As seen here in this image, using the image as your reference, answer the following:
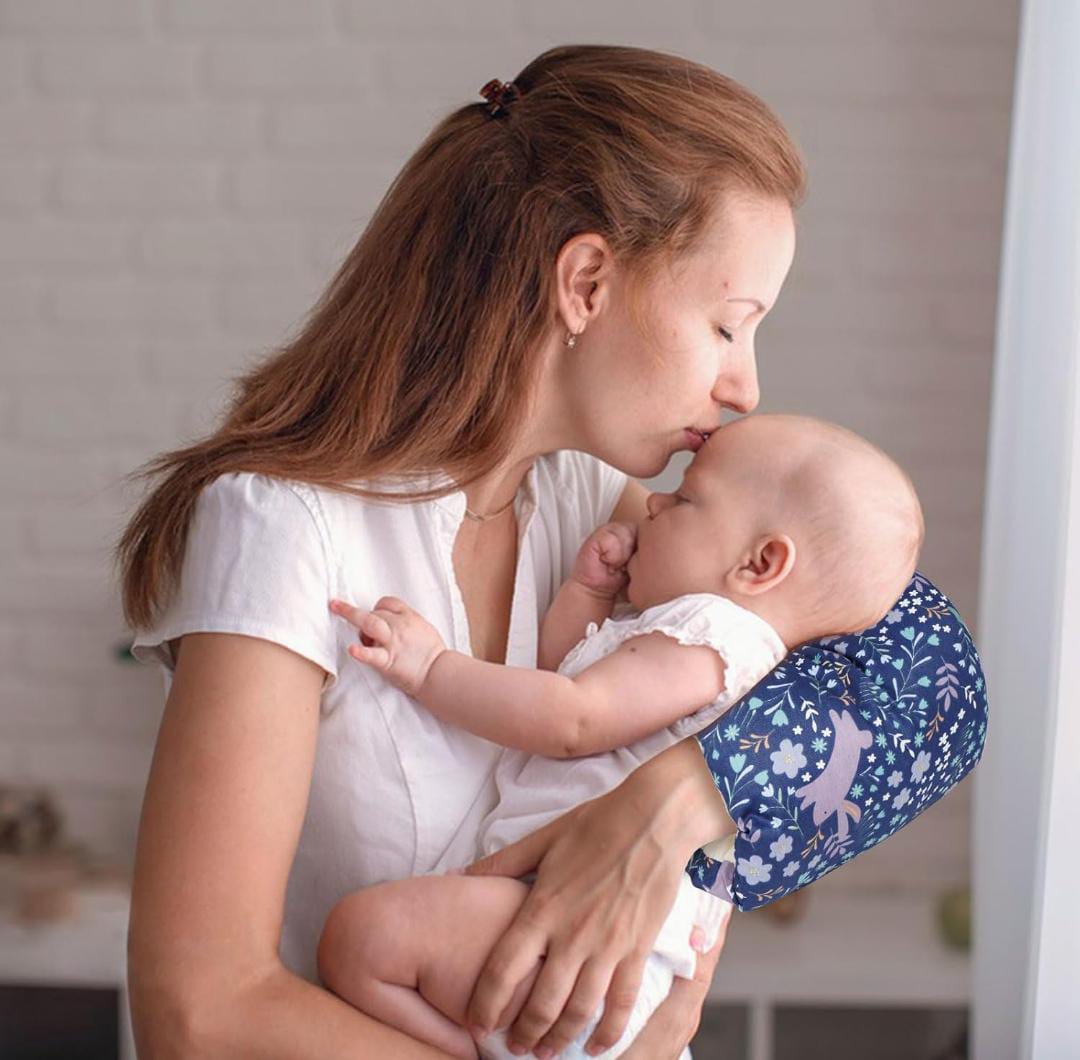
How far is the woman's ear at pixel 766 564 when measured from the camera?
4.75 feet

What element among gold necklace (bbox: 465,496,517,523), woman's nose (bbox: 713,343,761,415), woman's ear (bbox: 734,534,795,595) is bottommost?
woman's ear (bbox: 734,534,795,595)

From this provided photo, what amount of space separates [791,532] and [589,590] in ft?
0.69

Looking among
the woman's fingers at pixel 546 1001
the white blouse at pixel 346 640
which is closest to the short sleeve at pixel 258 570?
the white blouse at pixel 346 640

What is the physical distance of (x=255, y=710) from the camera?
126 cm

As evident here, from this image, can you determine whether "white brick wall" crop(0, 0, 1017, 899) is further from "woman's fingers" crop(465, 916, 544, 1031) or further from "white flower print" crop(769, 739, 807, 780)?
"woman's fingers" crop(465, 916, 544, 1031)

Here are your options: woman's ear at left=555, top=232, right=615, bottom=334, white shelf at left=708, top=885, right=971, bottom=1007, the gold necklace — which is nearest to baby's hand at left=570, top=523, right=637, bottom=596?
the gold necklace

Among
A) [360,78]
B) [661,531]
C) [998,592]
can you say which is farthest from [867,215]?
[661,531]

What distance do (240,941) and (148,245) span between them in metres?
2.41

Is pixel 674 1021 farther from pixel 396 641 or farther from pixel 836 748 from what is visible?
pixel 396 641

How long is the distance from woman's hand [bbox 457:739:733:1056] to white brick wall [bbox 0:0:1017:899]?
2.10 m

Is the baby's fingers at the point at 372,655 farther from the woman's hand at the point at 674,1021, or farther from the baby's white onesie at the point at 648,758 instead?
the woman's hand at the point at 674,1021

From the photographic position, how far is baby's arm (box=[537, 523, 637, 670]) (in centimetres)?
153

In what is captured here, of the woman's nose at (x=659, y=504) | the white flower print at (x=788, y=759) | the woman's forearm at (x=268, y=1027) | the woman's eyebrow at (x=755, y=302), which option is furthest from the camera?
the woman's nose at (x=659, y=504)

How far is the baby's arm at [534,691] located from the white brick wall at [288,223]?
202 centimetres
